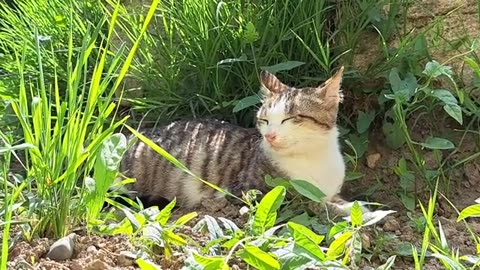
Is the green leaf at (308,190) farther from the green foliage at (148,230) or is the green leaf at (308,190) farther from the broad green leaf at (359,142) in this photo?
the broad green leaf at (359,142)

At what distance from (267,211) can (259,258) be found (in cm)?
21

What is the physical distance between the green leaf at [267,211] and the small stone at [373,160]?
1021mm

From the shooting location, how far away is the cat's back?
8.26 ft

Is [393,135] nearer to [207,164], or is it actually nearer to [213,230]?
[207,164]

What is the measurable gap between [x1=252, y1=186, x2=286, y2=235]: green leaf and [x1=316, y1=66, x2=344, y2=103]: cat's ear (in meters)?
0.76

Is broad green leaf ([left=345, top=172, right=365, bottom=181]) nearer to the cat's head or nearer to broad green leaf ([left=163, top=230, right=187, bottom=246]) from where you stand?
the cat's head

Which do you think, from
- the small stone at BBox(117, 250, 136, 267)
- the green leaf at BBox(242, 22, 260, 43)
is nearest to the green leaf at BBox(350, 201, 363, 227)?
the small stone at BBox(117, 250, 136, 267)

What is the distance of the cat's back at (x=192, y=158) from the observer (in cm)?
252

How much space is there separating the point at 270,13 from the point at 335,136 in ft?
1.64

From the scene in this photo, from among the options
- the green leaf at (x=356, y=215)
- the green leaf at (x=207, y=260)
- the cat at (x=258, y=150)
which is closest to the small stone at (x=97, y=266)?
the green leaf at (x=207, y=260)

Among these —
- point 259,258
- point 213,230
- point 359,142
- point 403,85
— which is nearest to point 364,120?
point 359,142

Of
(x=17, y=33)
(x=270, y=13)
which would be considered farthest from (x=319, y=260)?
(x=17, y=33)

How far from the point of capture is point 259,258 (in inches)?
54.1

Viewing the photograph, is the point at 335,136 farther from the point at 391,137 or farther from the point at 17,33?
the point at 17,33
